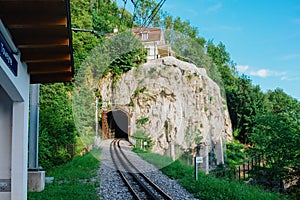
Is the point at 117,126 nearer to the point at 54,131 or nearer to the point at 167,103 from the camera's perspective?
the point at 167,103

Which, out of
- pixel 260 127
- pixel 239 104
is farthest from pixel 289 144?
pixel 239 104

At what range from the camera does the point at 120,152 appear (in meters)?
18.1

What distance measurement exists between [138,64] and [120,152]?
16.2 ft

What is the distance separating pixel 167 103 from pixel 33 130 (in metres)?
10.3

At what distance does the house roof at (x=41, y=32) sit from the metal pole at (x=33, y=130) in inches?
103

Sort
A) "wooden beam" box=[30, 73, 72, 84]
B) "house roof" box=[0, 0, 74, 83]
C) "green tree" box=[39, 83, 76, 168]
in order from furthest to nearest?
"green tree" box=[39, 83, 76, 168]
"wooden beam" box=[30, 73, 72, 84]
"house roof" box=[0, 0, 74, 83]

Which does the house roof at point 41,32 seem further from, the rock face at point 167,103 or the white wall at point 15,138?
the rock face at point 167,103

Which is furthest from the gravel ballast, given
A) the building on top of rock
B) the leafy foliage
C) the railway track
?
the building on top of rock

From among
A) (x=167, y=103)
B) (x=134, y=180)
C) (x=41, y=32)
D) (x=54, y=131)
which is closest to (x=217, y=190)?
(x=134, y=180)

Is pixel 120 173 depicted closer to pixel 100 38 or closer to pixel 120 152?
pixel 120 152

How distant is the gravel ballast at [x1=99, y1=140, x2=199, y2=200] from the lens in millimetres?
8133

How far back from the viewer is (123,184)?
9.73m

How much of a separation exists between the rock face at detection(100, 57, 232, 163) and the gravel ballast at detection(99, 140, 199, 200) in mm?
1969

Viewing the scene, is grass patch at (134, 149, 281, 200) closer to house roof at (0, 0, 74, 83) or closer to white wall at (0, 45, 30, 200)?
white wall at (0, 45, 30, 200)
